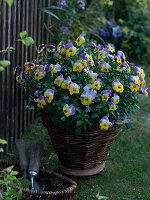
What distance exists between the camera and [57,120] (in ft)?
8.15

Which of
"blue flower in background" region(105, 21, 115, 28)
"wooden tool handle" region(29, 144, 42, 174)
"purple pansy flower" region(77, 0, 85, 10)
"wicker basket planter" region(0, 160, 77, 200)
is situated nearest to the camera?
"wicker basket planter" region(0, 160, 77, 200)

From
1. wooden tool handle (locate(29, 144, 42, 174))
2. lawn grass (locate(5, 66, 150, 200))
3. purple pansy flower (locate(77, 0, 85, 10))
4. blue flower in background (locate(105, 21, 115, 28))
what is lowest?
lawn grass (locate(5, 66, 150, 200))

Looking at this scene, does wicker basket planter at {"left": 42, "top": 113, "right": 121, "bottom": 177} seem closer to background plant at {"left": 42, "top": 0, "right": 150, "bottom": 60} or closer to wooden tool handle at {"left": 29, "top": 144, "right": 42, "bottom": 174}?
wooden tool handle at {"left": 29, "top": 144, "right": 42, "bottom": 174}

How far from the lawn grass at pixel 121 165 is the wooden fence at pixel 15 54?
200 mm

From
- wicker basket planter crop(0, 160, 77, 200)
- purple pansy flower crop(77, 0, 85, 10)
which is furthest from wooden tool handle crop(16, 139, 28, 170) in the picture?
purple pansy flower crop(77, 0, 85, 10)

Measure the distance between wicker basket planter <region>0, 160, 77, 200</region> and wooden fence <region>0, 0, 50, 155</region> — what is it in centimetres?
58

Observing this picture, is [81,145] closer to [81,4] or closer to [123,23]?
[81,4]

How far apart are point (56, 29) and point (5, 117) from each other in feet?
5.57

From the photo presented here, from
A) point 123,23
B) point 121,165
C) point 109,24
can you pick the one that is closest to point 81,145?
point 121,165

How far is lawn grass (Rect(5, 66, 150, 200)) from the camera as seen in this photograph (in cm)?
266

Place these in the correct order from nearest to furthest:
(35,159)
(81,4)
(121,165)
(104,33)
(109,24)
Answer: (35,159), (121,165), (81,4), (104,33), (109,24)

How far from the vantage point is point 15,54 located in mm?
3096

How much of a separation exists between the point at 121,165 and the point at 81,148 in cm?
63

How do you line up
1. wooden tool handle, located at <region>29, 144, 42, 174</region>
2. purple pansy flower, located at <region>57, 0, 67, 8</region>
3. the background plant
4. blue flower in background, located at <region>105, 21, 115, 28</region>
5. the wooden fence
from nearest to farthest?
wooden tool handle, located at <region>29, 144, 42, 174</region> → the wooden fence → purple pansy flower, located at <region>57, 0, 67, 8</region> → the background plant → blue flower in background, located at <region>105, 21, 115, 28</region>
